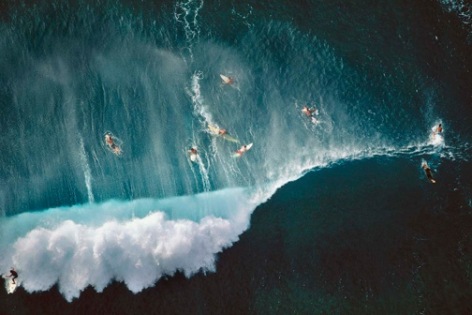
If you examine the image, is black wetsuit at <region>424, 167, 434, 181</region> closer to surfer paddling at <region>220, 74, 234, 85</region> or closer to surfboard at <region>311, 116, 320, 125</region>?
surfboard at <region>311, 116, 320, 125</region>

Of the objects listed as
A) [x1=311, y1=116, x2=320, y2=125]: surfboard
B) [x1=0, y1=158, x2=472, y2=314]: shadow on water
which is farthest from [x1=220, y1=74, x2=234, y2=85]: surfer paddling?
[x1=0, y1=158, x2=472, y2=314]: shadow on water

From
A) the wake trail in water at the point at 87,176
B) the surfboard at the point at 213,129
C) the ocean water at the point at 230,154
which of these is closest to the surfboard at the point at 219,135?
the surfboard at the point at 213,129

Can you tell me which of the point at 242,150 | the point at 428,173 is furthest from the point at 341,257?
the point at 242,150

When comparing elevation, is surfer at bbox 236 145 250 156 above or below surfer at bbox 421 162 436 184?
below

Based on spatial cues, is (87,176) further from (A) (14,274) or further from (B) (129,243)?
(A) (14,274)

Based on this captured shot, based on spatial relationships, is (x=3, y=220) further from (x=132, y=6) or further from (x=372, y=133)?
(x=372, y=133)

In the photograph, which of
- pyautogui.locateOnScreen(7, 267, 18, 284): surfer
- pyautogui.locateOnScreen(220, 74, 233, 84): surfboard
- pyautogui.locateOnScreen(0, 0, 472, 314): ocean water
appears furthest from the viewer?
pyautogui.locateOnScreen(220, 74, 233, 84): surfboard

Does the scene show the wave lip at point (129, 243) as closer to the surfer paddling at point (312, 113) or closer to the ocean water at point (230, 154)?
the ocean water at point (230, 154)
